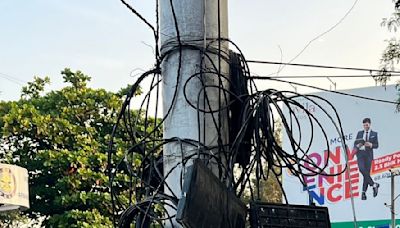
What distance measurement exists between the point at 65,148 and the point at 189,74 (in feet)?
42.4

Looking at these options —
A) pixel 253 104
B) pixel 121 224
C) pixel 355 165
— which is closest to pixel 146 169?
pixel 121 224

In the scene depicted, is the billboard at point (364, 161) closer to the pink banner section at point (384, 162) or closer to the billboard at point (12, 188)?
the pink banner section at point (384, 162)

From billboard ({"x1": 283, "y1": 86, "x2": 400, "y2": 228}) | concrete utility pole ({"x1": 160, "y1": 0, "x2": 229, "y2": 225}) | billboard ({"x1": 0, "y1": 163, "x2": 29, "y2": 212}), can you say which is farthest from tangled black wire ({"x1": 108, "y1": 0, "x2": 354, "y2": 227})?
billboard ({"x1": 283, "y1": 86, "x2": 400, "y2": 228})

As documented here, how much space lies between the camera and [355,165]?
23547 mm

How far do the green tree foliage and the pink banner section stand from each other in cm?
1037

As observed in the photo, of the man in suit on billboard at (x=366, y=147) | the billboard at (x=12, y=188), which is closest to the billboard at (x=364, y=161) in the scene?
the man in suit on billboard at (x=366, y=147)

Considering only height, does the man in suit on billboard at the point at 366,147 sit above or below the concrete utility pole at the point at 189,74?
above

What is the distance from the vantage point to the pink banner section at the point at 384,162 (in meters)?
22.9

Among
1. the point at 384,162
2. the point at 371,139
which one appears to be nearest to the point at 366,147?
the point at 371,139

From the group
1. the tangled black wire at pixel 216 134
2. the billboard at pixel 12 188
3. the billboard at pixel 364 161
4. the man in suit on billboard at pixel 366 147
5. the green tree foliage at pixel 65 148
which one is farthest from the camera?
the man in suit on billboard at pixel 366 147

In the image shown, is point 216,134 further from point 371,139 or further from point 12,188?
point 371,139

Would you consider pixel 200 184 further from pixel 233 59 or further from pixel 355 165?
pixel 355 165

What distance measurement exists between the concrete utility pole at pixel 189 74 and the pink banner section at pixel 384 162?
20809mm

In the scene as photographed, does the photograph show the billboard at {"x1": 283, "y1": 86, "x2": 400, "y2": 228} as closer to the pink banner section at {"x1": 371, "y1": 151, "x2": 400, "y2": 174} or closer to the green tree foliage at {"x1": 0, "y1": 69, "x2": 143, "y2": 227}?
the pink banner section at {"x1": 371, "y1": 151, "x2": 400, "y2": 174}
